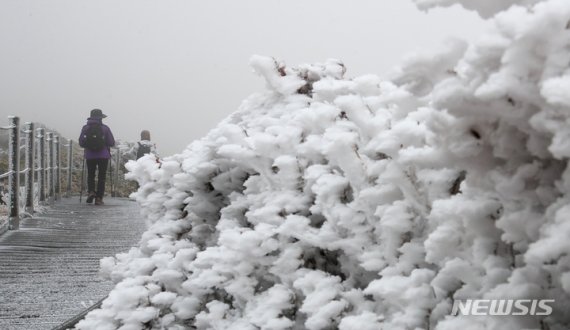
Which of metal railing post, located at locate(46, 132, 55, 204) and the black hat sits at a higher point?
the black hat

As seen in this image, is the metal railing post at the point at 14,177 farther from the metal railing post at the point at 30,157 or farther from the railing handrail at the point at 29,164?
the metal railing post at the point at 30,157

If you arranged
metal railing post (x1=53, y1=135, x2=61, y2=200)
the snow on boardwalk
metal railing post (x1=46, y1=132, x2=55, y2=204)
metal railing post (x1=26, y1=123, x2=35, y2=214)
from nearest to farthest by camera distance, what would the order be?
the snow on boardwalk, metal railing post (x1=26, y1=123, x2=35, y2=214), metal railing post (x1=46, y1=132, x2=55, y2=204), metal railing post (x1=53, y1=135, x2=61, y2=200)

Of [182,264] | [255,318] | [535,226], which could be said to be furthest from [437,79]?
[182,264]

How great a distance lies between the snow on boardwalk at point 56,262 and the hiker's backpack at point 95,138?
166cm

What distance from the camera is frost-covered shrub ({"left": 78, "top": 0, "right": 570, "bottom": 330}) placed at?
1215 mm

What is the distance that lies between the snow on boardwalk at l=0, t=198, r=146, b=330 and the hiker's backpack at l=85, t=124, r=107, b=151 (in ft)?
5.45

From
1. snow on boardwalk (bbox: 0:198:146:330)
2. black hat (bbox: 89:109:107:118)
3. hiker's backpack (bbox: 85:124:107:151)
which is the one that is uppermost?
black hat (bbox: 89:109:107:118)

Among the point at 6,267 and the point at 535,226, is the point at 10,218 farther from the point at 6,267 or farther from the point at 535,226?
the point at 535,226

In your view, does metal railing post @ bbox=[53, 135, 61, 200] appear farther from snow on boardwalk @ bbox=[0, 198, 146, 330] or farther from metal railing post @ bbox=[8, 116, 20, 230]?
metal railing post @ bbox=[8, 116, 20, 230]

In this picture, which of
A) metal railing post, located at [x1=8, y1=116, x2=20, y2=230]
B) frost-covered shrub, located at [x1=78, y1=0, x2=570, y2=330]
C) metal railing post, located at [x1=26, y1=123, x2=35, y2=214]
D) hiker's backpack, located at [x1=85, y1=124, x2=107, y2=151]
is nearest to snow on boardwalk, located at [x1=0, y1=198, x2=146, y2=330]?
metal railing post, located at [x1=8, y1=116, x2=20, y2=230]

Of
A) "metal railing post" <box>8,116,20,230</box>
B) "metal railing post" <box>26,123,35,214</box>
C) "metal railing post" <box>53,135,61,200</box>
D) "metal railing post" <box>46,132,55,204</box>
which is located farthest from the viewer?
"metal railing post" <box>53,135,61,200</box>

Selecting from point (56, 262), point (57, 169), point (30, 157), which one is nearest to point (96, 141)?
point (57, 169)

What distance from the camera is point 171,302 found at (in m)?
2.70

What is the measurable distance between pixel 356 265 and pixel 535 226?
2.99 ft
